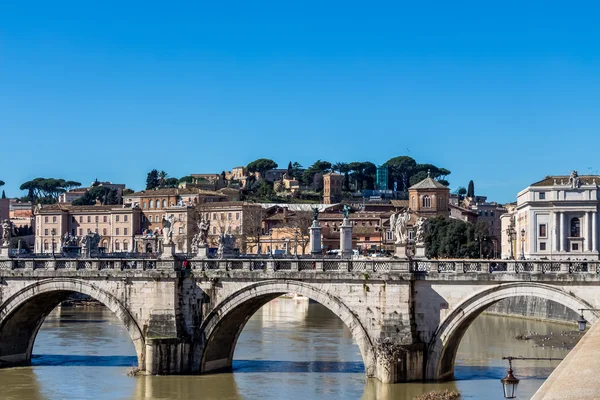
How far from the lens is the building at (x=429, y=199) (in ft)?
344

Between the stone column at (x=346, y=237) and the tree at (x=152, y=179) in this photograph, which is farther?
the tree at (x=152, y=179)

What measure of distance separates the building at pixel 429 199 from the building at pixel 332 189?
33214mm

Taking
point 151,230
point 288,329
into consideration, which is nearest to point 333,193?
point 151,230

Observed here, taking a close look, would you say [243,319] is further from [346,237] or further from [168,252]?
[346,237]

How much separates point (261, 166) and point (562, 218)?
98661mm

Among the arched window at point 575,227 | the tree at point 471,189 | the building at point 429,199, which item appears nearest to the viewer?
the arched window at point 575,227

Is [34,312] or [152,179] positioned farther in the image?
[152,179]

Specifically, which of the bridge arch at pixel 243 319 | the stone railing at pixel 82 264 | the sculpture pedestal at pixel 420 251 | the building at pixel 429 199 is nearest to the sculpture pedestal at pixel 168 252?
the stone railing at pixel 82 264

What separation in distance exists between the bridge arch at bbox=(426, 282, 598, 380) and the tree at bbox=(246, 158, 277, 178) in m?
137

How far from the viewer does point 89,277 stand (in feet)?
107

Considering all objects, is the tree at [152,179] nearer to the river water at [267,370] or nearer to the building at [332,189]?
the building at [332,189]

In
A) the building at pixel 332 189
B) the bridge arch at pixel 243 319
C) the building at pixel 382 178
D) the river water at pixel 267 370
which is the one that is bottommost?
the river water at pixel 267 370

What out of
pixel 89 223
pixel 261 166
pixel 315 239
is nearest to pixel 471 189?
pixel 261 166

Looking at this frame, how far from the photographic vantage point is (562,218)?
70.1 meters
